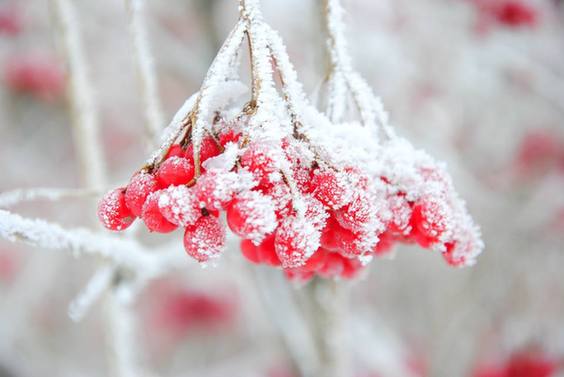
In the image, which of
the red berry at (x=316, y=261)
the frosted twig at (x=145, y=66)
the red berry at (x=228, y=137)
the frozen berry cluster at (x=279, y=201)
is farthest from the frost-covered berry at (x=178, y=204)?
the frosted twig at (x=145, y=66)

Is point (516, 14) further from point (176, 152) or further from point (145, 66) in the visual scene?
point (176, 152)

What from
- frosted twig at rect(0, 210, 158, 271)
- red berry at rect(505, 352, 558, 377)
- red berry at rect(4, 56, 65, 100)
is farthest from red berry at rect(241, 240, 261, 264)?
red berry at rect(4, 56, 65, 100)

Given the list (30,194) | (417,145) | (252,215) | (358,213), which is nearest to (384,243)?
(358,213)

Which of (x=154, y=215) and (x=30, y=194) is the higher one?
(x=30, y=194)

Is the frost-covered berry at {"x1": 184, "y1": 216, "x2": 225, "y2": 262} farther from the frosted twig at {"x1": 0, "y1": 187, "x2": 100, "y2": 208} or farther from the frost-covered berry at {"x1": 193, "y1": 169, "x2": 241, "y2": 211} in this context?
the frosted twig at {"x1": 0, "y1": 187, "x2": 100, "y2": 208}

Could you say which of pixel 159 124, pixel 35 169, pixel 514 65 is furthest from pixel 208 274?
pixel 159 124

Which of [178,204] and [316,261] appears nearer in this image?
[178,204]

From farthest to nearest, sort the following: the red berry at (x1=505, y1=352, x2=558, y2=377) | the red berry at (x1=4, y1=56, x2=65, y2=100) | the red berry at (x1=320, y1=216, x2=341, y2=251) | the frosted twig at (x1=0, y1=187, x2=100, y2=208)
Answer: the red berry at (x1=4, y1=56, x2=65, y2=100), the red berry at (x1=505, y1=352, x2=558, y2=377), the frosted twig at (x1=0, y1=187, x2=100, y2=208), the red berry at (x1=320, y1=216, x2=341, y2=251)
